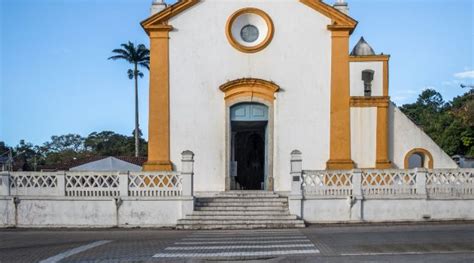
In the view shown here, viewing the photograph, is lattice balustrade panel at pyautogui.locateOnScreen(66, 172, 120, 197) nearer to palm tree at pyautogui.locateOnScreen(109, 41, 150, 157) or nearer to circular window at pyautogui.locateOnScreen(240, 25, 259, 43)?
circular window at pyautogui.locateOnScreen(240, 25, 259, 43)

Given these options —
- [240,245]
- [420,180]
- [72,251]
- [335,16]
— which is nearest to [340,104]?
[335,16]

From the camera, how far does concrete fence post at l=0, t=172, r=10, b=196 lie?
54.7ft

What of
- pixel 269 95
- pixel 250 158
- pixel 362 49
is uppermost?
pixel 362 49

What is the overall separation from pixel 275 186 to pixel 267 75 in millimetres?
4170

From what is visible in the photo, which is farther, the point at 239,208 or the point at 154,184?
the point at 239,208

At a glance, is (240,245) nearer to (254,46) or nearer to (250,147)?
(254,46)

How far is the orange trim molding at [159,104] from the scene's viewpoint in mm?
19406

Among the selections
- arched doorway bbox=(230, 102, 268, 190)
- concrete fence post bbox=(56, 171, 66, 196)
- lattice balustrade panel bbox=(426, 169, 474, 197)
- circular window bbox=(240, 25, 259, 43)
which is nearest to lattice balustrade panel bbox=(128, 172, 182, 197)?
concrete fence post bbox=(56, 171, 66, 196)

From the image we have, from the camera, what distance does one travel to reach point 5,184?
54.9ft

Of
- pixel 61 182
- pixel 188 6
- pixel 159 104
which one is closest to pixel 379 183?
pixel 159 104

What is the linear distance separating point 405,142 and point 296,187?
6.38 meters

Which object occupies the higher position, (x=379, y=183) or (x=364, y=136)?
(x=364, y=136)

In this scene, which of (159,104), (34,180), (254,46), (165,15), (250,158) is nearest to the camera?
(34,180)

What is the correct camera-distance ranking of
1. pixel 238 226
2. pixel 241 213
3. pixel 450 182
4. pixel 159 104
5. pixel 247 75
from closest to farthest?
pixel 238 226, pixel 241 213, pixel 450 182, pixel 159 104, pixel 247 75
